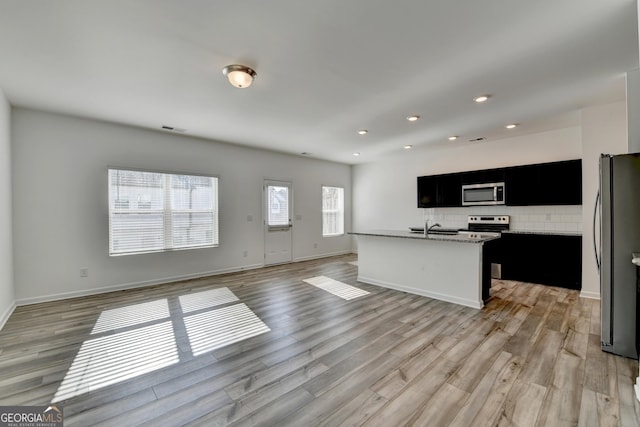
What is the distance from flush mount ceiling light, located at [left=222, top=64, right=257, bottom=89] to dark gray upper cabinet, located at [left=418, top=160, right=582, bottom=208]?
4.96 m

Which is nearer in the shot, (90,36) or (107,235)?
(90,36)

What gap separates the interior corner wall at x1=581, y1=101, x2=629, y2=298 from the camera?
3637 millimetres

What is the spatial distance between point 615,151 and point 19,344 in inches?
289

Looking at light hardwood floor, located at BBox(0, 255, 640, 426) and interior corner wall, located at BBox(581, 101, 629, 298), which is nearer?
light hardwood floor, located at BBox(0, 255, 640, 426)

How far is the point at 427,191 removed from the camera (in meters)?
6.48

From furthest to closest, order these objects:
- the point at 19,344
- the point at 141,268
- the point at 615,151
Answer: the point at 141,268, the point at 615,151, the point at 19,344

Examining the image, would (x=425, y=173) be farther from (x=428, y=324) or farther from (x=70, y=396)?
(x=70, y=396)

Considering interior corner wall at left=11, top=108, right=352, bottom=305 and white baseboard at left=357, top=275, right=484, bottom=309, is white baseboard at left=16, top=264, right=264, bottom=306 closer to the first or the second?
interior corner wall at left=11, top=108, right=352, bottom=305

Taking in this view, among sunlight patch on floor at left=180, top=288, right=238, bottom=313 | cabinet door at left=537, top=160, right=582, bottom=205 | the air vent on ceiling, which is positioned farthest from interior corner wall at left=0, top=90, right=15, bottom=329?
cabinet door at left=537, top=160, right=582, bottom=205

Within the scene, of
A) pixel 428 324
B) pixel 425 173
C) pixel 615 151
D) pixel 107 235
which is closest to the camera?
pixel 428 324

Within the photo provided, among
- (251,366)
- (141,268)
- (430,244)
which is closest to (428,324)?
(430,244)

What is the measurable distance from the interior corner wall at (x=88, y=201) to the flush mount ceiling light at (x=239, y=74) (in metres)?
2.93

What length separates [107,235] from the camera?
436 cm

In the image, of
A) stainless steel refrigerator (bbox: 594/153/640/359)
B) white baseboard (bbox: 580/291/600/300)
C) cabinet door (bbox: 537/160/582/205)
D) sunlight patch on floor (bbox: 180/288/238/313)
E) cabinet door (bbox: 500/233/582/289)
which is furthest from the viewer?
cabinet door (bbox: 537/160/582/205)
